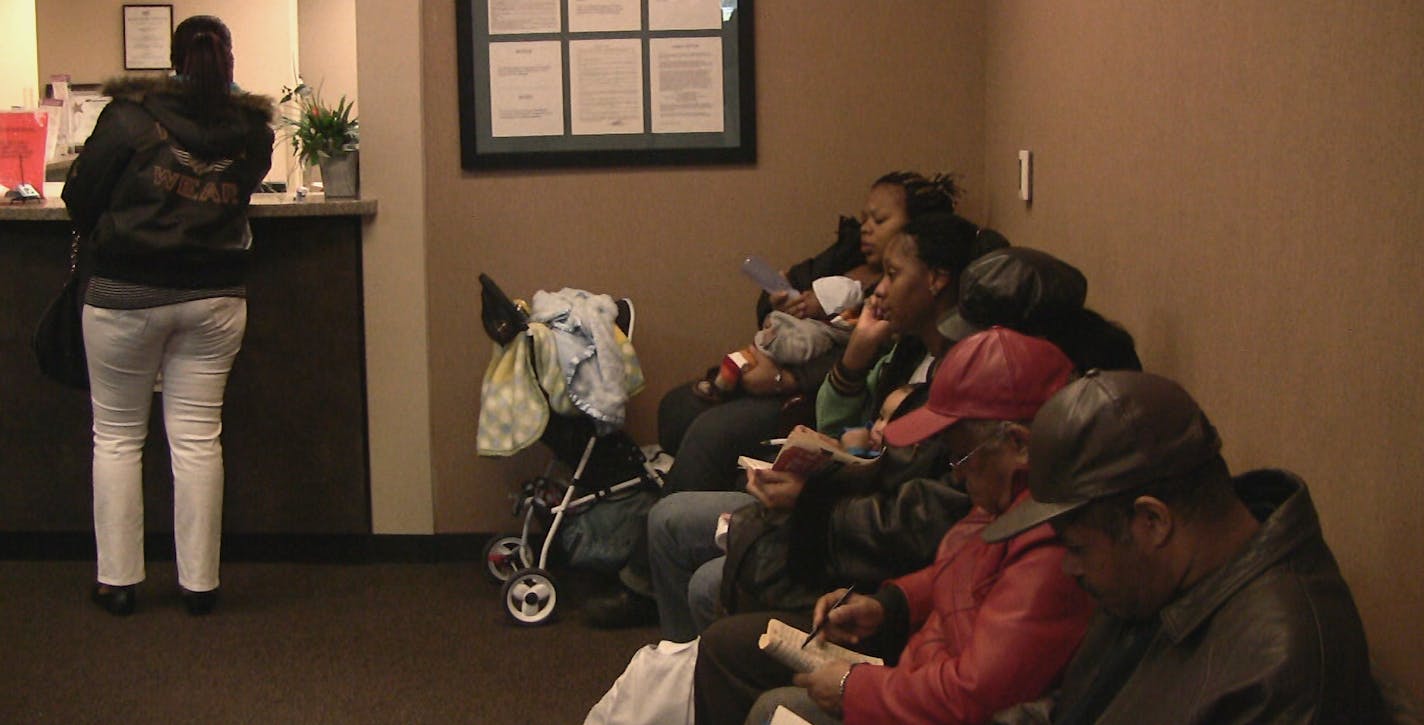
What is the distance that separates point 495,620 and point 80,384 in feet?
4.22

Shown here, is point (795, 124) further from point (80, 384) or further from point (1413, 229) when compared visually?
point (1413, 229)

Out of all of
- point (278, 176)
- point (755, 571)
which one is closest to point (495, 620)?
point (755, 571)

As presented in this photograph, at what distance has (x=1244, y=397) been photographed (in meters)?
2.18

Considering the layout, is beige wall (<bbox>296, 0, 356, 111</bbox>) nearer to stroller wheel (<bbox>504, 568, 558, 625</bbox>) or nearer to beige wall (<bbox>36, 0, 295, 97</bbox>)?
beige wall (<bbox>36, 0, 295, 97</bbox>)

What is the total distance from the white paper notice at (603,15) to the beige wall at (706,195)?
1.16 ft

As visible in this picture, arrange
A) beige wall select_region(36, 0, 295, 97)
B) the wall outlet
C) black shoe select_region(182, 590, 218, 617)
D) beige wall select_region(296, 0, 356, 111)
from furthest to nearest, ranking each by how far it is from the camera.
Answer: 1. beige wall select_region(36, 0, 295, 97)
2. beige wall select_region(296, 0, 356, 111)
3. black shoe select_region(182, 590, 218, 617)
4. the wall outlet

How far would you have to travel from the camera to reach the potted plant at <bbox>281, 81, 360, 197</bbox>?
4.21 meters

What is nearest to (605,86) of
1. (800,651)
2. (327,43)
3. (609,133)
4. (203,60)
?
(609,133)

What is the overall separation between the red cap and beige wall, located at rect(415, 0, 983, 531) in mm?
2338

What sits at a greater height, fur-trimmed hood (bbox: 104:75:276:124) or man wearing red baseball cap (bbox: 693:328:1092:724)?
fur-trimmed hood (bbox: 104:75:276:124)

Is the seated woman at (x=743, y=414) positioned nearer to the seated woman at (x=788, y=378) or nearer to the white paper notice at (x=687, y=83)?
the seated woman at (x=788, y=378)

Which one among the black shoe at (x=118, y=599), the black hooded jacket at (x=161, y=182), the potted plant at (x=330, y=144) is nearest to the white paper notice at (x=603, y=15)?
the potted plant at (x=330, y=144)

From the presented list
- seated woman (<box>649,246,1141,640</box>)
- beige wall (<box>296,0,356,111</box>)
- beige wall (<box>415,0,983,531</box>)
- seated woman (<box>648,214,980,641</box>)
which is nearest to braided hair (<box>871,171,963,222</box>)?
beige wall (<box>415,0,983,531</box>)

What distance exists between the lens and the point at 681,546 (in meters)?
3.21
